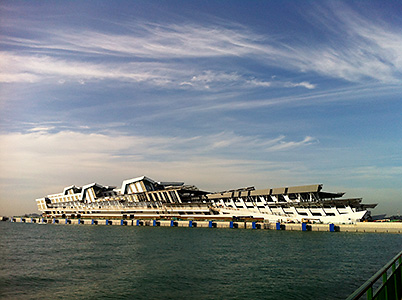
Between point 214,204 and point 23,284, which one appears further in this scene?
point 214,204

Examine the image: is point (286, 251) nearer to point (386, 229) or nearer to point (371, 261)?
point (371, 261)

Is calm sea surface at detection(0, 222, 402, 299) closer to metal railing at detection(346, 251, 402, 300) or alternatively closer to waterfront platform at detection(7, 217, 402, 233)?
metal railing at detection(346, 251, 402, 300)

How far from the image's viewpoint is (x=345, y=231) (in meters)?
84.0

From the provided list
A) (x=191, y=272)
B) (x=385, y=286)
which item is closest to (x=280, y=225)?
(x=191, y=272)

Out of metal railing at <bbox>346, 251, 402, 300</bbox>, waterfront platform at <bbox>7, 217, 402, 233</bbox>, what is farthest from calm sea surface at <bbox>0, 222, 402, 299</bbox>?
waterfront platform at <bbox>7, 217, 402, 233</bbox>

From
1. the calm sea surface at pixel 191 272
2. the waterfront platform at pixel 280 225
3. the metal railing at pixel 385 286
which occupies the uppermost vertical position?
the metal railing at pixel 385 286

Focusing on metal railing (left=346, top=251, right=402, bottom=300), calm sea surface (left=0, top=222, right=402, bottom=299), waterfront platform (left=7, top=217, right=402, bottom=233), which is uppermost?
metal railing (left=346, top=251, right=402, bottom=300)

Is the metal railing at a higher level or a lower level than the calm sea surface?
higher

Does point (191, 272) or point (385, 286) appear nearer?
point (385, 286)

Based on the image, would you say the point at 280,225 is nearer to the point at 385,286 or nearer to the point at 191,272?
the point at 191,272

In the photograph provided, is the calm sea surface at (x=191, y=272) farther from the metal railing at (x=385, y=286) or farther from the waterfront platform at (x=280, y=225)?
the waterfront platform at (x=280, y=225)

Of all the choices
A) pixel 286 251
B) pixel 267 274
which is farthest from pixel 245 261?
pixel 286 251

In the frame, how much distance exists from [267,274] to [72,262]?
23.7 m

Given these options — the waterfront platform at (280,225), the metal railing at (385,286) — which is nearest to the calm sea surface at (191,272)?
the metal railing at (385,286)
